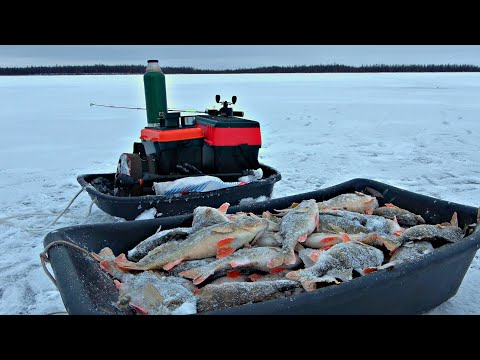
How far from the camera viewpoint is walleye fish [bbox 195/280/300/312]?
2084mm

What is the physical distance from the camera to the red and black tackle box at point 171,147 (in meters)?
4.20

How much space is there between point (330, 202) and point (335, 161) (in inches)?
151

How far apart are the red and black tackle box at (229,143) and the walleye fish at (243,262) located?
1912mm

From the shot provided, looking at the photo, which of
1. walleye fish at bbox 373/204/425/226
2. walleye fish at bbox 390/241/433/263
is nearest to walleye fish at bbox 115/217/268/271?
walleye fish at bbox 390/241/433/263

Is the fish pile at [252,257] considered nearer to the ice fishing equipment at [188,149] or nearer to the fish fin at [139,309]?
the fish fin at [139,309]

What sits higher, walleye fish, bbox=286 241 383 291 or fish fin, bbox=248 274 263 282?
walleye fish, bbox=286 241 383 291

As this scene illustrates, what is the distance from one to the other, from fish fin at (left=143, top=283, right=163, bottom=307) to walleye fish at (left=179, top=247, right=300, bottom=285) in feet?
0.87

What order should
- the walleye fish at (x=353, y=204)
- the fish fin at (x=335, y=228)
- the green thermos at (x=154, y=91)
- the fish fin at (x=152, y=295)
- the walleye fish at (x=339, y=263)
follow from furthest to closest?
the green thermos at (x=154, y=91)
the walleye fish at (x=353, y=204)
the fish fin at (x=335, y=228)
the walleye fish at (x=339, y=263)
the fish fin at (x=152, y=295)

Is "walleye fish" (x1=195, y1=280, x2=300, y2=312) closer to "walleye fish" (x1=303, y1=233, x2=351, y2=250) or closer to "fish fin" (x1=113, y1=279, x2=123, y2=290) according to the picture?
"fish fin" (x1=113, y1=279, x2=123, y2=290)

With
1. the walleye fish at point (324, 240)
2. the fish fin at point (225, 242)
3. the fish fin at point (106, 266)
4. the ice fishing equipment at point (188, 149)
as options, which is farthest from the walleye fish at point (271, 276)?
the ice fishing equipment at point (188, 149)

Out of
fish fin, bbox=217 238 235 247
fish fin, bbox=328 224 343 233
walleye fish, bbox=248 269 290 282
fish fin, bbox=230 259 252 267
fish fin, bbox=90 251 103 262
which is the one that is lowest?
walleye fish, bbox=248 269 290 282

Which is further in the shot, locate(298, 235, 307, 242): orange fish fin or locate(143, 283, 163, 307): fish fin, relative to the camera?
locate(298, 235, 307, 242): orange fish fin

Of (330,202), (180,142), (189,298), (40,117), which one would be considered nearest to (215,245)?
(189,298)
